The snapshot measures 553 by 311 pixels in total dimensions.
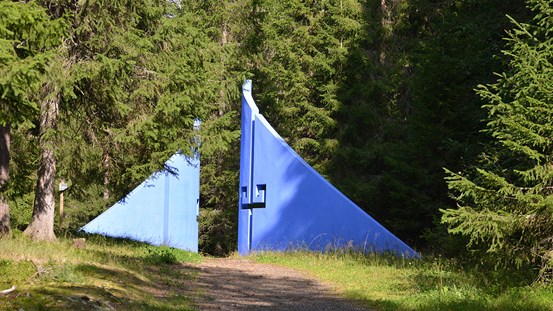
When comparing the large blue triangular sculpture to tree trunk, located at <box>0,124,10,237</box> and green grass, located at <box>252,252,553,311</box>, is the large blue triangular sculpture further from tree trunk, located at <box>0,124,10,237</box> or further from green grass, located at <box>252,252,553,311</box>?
tree trunk, located at <box>0,124,10,237</box>

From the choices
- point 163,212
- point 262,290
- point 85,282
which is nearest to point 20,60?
point 85,282

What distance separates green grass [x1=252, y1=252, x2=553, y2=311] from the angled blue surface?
11.1 meters

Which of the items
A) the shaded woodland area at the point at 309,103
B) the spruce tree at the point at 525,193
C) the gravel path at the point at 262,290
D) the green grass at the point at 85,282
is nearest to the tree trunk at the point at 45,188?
the shaded woodland area at the point at 309,103

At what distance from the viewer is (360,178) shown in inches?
1172

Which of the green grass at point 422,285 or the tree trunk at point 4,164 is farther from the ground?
the tree trunk at point 4,164

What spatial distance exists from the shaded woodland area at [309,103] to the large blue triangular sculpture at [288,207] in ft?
3.77

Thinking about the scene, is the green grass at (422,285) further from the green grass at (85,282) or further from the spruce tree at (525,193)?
the green grass at (85,282)

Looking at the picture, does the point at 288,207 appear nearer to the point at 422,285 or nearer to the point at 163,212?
the point at 163,212

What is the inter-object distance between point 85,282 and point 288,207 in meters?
12.5

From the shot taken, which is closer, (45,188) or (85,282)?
(85,282)

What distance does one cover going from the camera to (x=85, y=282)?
9008 mm

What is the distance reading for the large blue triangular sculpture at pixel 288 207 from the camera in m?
18.9

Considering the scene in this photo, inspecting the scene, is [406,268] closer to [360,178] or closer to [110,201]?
[360,178]

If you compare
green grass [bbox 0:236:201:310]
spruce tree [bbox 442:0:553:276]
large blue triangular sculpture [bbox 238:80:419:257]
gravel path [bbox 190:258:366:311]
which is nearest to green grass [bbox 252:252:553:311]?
gravel path [bbox 190:258:366:311]
